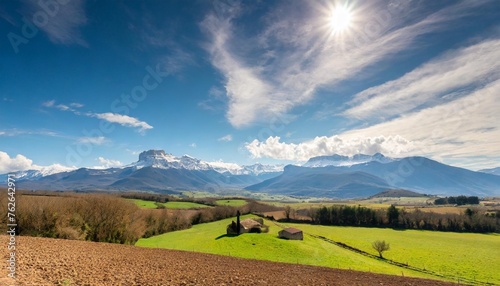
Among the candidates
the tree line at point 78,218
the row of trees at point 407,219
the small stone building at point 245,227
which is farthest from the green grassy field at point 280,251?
the row of trees at point 407,219

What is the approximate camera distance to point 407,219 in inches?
5689

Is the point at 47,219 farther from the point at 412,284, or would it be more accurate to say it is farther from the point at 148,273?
the point at 412,284

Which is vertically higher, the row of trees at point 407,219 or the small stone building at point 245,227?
the small stone building at point 245,227

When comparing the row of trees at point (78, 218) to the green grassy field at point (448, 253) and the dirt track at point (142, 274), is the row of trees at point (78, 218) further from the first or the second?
the green grassy field at point (448, 253)

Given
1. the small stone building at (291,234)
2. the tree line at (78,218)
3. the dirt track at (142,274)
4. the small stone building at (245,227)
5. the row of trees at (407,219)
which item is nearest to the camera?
the dirt track at (142,274)

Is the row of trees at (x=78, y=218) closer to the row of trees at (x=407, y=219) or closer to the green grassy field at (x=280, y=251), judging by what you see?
the green grassy field at (x=280, y=251)

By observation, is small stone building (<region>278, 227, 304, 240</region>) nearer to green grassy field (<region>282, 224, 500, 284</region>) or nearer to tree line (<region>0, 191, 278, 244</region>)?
green grassy field (<region>282, 224, 500, 284</region>)

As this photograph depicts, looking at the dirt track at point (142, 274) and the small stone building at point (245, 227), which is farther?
the small stone building at point (245, 227)

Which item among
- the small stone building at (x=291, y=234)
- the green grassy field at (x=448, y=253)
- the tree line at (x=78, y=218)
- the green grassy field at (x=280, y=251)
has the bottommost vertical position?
the green grassy field at (x=448, y=253)

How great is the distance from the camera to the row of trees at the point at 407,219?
132000 millimetres

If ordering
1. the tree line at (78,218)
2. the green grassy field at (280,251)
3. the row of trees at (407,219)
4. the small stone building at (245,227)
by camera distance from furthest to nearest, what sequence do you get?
1. the row of trees at (407,219)
2. the small stone building at (245,227)
3. the green grassy field at (280,251)
4. the tree line at (78,218)

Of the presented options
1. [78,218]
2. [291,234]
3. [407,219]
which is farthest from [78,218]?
[407,219]

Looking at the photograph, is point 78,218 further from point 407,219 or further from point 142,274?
point 407,219

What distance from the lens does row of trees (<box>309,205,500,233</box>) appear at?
5197 inches
